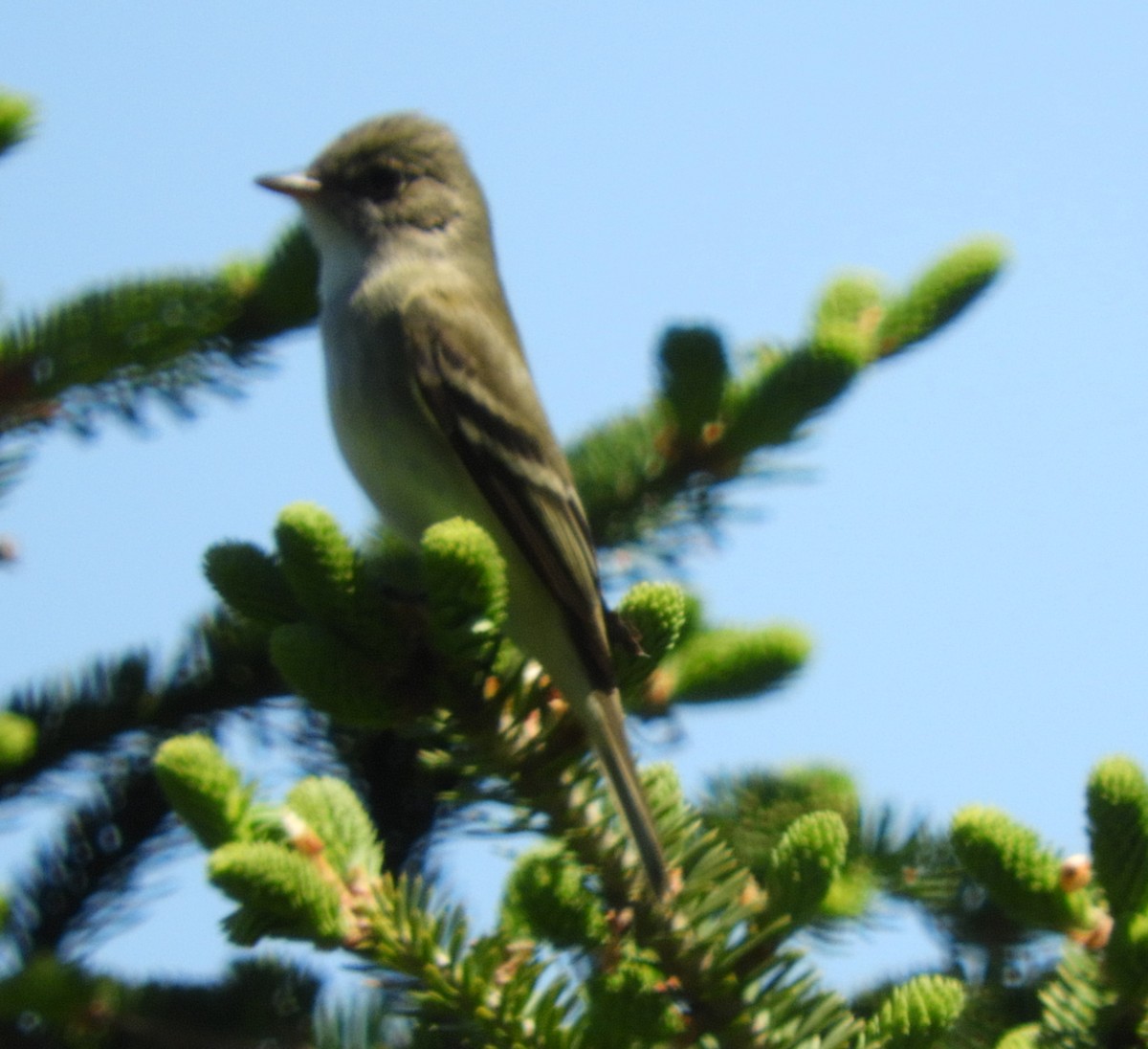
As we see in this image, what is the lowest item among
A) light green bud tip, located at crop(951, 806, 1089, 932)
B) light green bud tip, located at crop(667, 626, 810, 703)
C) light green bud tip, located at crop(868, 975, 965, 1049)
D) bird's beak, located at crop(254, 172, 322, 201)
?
light green bud tip, located at crop(868, 975, 965, 1049)

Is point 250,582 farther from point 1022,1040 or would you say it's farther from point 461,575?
point 1022,1040

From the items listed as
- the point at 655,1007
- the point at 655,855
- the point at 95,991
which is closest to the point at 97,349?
the point at 95,991

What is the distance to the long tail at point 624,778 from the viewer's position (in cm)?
194

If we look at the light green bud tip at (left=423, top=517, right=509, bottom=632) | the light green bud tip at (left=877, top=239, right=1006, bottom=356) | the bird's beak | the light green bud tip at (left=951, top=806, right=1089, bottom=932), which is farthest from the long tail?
the bird's beak

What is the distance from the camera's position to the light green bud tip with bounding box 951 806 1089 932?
170 cm

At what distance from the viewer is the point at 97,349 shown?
2.71 metres

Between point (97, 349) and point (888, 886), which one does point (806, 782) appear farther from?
point (97, 349)

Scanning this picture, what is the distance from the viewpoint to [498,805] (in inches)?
82.0

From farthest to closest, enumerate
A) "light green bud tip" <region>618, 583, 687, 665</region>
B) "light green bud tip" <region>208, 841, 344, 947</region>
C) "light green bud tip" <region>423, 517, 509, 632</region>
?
1. "light green bud tip" <region>618, 583, 687, 665</region>
2. "light green bud tip" <region>423, 517, 509, 632</region>
3. "light green bud tip" <region>208, 841, 344, 947</region>

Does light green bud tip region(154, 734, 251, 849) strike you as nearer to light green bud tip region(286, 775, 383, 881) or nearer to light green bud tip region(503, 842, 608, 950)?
light green bud tip region(286, 775, 383, 881)

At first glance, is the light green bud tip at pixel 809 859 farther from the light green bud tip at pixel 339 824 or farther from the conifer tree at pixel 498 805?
the light green bud tip at pixel 339 824

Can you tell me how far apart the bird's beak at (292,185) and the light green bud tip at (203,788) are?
2390mm

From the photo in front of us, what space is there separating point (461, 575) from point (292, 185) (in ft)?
7.33

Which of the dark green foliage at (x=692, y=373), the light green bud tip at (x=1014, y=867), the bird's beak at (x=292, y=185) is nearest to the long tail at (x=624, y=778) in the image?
the light green bud tip at (x=1014, y=867)
